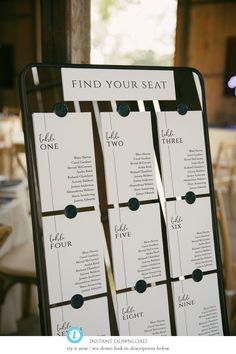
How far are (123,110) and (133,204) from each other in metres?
0.19

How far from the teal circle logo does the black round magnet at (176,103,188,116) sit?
486 mm

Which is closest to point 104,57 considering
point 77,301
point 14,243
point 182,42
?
point 182,42

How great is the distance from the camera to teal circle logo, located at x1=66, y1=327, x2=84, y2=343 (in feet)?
2.58

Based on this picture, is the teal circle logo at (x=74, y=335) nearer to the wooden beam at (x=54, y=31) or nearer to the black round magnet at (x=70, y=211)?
the black round magnet at (x=70, y=211)

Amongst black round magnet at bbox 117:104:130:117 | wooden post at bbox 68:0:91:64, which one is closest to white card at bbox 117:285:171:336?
black round magnet at bbox 117:104:130:117

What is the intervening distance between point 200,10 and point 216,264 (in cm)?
473

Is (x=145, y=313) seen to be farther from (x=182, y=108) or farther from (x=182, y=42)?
(x=182, y=42)

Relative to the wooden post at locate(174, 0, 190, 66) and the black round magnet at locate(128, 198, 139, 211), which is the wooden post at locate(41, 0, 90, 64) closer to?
the black round magnet at locate(128, 198, 139, 211)

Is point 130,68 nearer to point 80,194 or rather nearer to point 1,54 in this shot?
point 80,194

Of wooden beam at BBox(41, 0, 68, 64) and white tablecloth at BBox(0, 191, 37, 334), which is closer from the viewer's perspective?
wooden beam at BBox(41, 0, 68, 64)

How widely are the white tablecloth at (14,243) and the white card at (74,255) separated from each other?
3.80ft

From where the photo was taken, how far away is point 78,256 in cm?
82

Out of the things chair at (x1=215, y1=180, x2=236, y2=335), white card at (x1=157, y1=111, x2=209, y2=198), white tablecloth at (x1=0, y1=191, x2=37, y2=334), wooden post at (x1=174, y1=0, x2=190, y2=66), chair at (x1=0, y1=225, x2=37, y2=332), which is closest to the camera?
white card at (x1=157, y1=111, x2=209, y2=198)

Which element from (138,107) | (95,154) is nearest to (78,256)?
(95,154)
